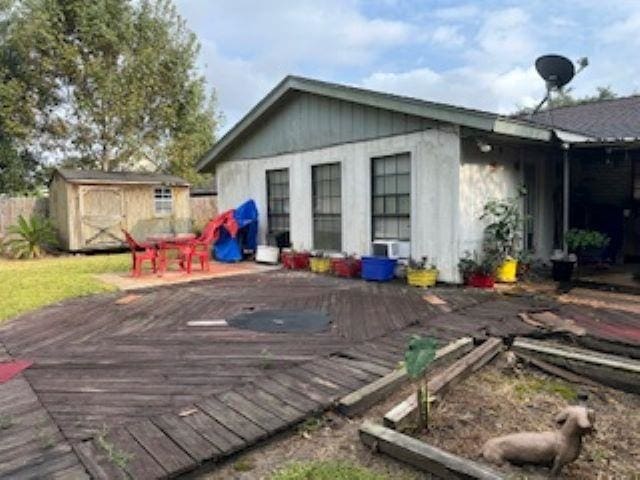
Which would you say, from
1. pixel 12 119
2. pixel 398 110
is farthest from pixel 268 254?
pixel 12 119

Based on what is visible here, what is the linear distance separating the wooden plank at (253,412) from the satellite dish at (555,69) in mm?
8671

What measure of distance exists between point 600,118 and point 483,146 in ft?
13.7

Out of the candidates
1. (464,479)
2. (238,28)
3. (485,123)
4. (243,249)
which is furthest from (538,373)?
(238,28)

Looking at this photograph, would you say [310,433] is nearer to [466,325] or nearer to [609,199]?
[466,325]

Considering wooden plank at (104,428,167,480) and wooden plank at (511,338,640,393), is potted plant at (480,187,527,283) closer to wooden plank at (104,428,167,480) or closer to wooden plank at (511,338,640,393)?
wooden plank at (511,338,640,393)

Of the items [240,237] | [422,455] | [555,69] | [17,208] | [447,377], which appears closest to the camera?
[422,455]

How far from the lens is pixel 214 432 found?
2.63 meters

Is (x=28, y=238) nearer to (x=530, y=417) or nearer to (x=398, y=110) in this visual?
(x=398, y=110)

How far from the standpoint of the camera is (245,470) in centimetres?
238

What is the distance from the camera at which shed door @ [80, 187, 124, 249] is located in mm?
13445

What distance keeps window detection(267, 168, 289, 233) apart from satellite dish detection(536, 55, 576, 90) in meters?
5.33

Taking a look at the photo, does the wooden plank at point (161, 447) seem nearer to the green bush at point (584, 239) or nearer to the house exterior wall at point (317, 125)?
the house exterior wall at point (317, 125)

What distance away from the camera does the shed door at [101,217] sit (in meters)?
13.4

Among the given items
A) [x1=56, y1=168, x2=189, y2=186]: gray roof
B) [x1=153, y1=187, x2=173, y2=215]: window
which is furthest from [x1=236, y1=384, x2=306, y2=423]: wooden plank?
[x1=153, y1=187, x2=173, y2=215]: window
